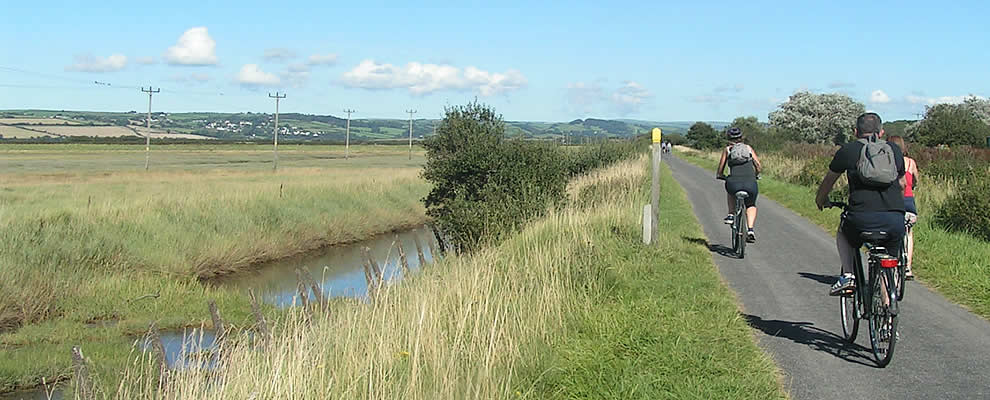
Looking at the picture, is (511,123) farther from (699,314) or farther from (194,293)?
(699,314)

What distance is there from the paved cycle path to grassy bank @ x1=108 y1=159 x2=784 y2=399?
0.97 ft

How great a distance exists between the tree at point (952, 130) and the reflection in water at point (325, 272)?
1035 inches

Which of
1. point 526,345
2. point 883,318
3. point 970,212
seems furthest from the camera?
point 970,212

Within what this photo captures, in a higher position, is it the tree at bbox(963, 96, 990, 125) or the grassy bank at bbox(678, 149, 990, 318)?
the tree at bbox(963, 96, 990, 125)

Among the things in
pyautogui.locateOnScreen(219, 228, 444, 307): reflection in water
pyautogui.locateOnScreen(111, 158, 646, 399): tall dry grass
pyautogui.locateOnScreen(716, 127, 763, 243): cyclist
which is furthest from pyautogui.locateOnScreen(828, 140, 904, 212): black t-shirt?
pyautogui.locateOnScreen(219, 228, 444, 307): reflection in water

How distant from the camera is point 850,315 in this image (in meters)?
7.07

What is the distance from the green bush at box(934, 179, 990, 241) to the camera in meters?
13.0

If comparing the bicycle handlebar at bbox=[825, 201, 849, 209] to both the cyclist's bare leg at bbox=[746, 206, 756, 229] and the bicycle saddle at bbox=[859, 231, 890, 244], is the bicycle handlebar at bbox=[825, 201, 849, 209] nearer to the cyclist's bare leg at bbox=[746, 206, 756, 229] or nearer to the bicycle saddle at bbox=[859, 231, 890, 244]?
the bicycle saddle at bbox=[859, 231, 890, 244]

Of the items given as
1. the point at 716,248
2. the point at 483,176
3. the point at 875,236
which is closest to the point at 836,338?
the point at 875,236

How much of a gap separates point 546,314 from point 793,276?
13.3 ft

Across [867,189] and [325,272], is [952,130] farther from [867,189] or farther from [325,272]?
[867,189]

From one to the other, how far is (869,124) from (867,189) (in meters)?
0.49

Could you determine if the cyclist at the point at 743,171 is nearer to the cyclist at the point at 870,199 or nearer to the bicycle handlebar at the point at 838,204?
the bicycle handlebar at the point at 838,204

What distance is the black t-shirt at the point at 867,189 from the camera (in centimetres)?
614
